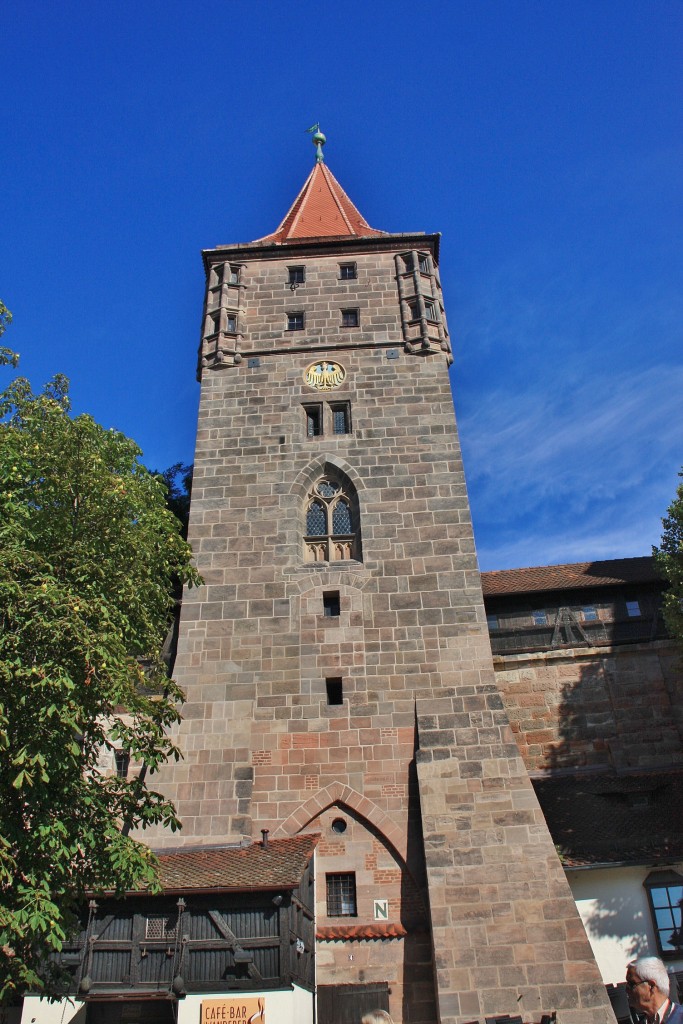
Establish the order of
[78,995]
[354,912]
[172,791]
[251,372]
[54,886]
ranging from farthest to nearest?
[251,372], [172,791], [354,912], [78,995], [54,886]

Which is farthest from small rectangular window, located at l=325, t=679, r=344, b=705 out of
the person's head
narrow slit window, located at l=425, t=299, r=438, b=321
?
the person's head

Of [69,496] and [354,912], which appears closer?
[69,496]

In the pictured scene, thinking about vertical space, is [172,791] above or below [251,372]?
below

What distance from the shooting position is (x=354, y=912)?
39.9 feet

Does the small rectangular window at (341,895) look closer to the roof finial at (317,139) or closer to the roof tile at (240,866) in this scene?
the roof tile at (240,866)

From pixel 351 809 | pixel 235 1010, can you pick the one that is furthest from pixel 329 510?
pixel 235 1010

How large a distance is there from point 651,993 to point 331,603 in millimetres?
10890

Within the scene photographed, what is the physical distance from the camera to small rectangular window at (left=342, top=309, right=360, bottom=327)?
61.9 feet

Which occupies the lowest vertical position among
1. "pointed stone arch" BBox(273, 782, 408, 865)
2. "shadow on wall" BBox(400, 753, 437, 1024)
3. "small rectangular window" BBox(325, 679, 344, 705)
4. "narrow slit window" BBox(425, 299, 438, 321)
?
"shadow on wall" BBox(400, 753, 437, 1024)

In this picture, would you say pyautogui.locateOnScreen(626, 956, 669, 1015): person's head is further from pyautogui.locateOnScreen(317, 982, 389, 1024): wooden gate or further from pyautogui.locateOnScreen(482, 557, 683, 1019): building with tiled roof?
pyautogui.locateOnScreen(482, 557, 683, 1019): building with tiled roof

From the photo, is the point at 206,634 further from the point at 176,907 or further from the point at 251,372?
the point at 251,372

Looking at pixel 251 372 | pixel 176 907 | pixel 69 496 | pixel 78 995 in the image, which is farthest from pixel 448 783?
pixel 251 372

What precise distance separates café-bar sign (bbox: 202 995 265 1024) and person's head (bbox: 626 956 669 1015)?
7.05 meters

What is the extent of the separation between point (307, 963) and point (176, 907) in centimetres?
205
